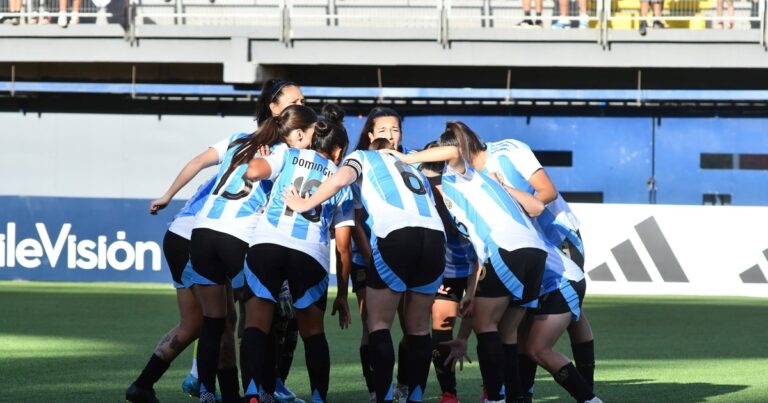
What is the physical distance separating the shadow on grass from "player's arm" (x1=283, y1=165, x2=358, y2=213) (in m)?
2.49

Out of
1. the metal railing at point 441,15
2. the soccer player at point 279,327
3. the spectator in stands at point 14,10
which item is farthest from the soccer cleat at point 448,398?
the spectator in stands at point 14,10

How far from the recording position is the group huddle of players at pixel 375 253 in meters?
6.80

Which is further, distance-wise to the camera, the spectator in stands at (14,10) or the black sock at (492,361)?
the spectator in stands at (14,10)

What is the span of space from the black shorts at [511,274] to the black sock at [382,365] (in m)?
0.55

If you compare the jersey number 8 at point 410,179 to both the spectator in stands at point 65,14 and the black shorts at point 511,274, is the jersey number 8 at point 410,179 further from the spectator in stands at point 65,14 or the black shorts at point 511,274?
the spectator in stands at point 65,14

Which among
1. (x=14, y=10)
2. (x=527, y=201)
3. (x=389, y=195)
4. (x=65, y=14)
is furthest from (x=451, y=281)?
(x=14, y=10)

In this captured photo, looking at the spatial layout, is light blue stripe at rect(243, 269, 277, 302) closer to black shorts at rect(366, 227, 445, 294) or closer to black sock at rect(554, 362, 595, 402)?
black shorts at rect(366, 227, 445, 294)

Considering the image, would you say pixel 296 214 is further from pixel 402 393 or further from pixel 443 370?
pixel 402 393

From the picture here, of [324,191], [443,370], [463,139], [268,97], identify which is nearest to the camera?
[324,191]

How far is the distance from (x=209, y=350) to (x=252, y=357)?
1.37 feet

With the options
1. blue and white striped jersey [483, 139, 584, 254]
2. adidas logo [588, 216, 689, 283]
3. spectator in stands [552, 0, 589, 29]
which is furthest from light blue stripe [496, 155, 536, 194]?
spectator in stands [552, 0, 589, 29]

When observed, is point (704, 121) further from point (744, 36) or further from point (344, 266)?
point (344, 266)

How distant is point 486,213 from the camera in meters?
6.85

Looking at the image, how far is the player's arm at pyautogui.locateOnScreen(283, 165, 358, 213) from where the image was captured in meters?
6.64
